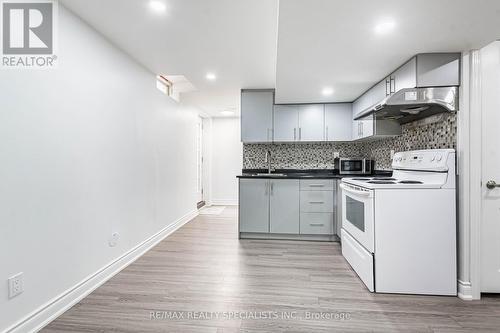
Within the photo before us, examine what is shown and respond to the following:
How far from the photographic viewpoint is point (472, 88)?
2.00m

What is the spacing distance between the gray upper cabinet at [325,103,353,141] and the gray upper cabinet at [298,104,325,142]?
78 mm

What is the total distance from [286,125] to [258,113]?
49 centimetres

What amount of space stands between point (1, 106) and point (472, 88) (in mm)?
3295

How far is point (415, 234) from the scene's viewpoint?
2043 millimetres

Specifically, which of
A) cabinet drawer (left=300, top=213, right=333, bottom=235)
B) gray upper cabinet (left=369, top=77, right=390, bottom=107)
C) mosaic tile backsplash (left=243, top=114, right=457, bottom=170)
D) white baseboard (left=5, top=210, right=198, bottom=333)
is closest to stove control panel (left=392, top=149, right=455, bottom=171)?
gray upper cabinet (left=369, top=77, right=390, bottom=107)

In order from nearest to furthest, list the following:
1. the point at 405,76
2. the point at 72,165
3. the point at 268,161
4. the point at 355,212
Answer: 1. the point at 72,165
2. the point at 405,76
3. the point at 355,212
4. the point at 268,161

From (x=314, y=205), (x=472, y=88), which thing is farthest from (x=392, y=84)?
(x=314, y=205)

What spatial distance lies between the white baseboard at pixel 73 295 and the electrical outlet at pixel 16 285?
189mm

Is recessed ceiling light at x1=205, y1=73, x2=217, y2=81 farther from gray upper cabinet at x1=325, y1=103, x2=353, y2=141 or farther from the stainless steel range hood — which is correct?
the stainless steel range hood

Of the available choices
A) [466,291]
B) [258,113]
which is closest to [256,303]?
[466,291]

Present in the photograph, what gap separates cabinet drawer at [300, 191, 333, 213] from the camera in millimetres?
3480

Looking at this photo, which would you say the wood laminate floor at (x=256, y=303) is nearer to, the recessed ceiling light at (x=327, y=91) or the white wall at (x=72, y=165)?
the white wall at (x=72, y=165)

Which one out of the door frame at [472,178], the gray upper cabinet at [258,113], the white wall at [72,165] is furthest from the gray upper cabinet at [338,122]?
the white wall at [72,165]

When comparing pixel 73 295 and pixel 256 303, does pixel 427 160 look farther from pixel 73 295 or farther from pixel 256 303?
pixel 73 295
